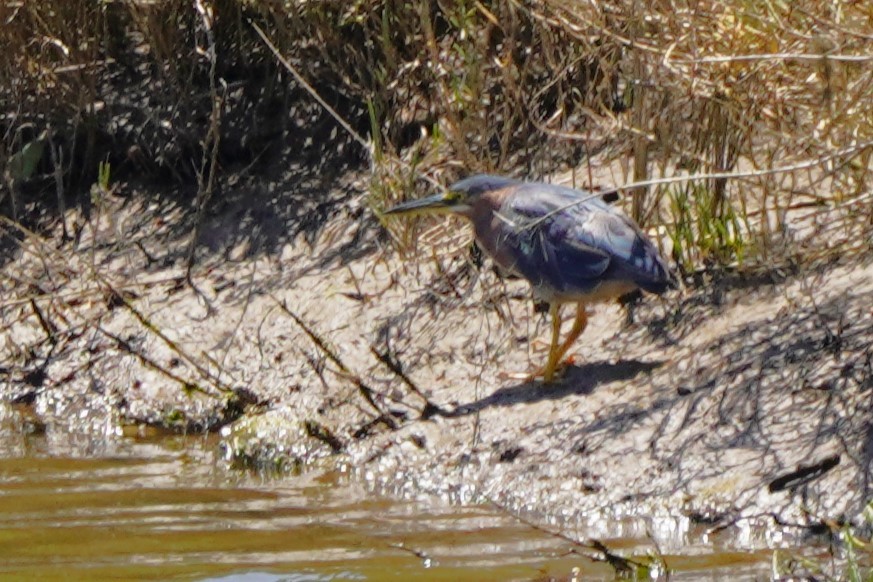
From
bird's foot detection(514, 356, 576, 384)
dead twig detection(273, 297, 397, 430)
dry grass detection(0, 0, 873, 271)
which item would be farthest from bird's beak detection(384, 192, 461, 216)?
bird's foot detection(514, 356, 576, 384)

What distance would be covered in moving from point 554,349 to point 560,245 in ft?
1.24

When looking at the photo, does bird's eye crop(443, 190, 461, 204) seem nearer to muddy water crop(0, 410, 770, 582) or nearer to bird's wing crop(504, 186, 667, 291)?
bird's wing crop(504, 186, 667, 291)

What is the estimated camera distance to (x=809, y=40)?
541 cm

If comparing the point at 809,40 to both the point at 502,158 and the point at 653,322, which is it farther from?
the point at 502,158

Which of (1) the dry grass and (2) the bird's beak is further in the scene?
(2) the bird's beak

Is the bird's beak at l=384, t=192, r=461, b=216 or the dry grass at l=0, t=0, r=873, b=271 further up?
the dry grass at l=0, t=0, r=873, b=271

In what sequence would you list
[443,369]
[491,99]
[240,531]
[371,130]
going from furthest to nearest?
1. [371,130]
2. [491,99]
3. [443,369]
4. [240,531]

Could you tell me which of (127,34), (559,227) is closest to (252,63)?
(127,34)

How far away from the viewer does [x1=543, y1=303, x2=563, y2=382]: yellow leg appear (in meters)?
6.12

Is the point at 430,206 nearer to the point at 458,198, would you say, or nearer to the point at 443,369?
the point at 458,198

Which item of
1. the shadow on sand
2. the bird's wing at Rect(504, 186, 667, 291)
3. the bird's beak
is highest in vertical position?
the bird's beak

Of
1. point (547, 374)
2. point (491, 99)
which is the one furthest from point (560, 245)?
point (491, 99)

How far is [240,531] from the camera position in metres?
5.32

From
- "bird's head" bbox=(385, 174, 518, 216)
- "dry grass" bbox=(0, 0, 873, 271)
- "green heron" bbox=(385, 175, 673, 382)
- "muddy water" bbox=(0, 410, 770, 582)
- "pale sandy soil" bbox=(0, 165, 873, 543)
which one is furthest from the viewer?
"bird's head" bbox=(385, 174, 518, 216)
